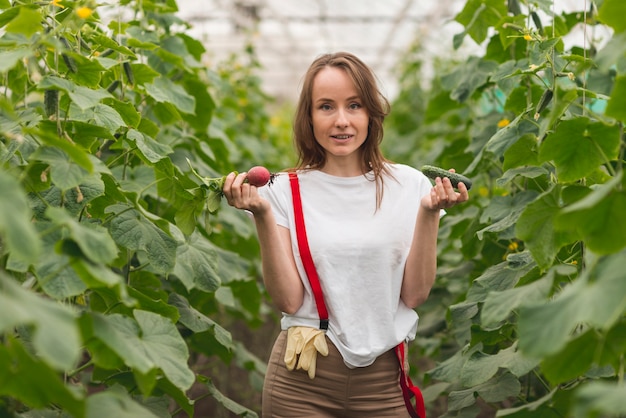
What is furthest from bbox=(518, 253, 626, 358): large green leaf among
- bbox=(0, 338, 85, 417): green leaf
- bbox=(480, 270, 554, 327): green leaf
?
bbox=(0, 338, 85, 417): green leaf

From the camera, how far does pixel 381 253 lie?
8.43 ft

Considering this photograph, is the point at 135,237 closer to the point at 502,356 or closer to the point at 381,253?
the point at 381,253

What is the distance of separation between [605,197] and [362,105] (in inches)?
44.6

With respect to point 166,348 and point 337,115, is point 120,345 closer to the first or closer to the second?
point 166,348

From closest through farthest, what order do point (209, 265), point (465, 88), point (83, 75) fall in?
point (83, 75) → point (209, 265) → point (465, 88)

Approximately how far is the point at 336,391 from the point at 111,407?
90 centimetres

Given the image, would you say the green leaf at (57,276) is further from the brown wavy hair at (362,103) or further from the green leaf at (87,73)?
the brown wavy hair at (362,103)

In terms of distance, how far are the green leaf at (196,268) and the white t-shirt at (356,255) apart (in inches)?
16.5

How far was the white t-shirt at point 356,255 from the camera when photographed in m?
2.55

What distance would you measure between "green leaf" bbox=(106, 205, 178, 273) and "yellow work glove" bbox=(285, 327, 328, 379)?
1.50ft

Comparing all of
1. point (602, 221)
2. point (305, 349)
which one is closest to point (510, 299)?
point (602, 221)

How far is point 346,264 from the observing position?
2.56 m

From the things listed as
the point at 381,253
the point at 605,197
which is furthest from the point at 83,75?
the point at 605,197

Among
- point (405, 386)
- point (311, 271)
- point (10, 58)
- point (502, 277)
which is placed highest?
point (10, 58)
